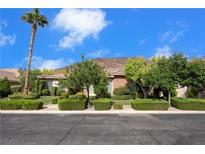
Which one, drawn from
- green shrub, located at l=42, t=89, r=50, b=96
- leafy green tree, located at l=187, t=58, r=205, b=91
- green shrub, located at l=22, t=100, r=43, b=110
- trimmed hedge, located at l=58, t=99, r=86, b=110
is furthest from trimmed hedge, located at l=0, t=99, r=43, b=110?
green shrub, located at l=42, t=89, r=50, b=96

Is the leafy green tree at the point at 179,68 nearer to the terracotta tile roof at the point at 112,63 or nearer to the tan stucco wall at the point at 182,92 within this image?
the tan stucco wall at the point at 182,92

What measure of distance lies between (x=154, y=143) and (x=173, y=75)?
15.3 metres

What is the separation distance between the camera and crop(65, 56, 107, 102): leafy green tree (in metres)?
24.8

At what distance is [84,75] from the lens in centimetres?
2478

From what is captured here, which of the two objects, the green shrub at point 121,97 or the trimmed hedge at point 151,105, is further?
the green shrub at point 121,97

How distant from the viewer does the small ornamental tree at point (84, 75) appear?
2484 cm

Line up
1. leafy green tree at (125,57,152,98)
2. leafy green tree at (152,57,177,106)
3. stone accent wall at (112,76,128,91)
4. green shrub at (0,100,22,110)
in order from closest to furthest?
green shrub at (0,100,22,110) → leafy green tree at (152,57,177,106) → leafy green tree at (125,57,152,98) → stone accent wall at (112,76,128,91)

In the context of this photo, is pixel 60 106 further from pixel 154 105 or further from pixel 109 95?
pixel 109 95

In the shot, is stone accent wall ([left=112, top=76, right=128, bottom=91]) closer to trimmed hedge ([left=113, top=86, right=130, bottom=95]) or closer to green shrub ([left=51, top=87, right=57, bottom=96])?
trimmed hedge ([left=113, top=86, right=130, bottom=95])

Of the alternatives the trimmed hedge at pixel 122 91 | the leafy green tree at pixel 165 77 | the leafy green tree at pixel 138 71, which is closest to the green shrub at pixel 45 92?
the trimmed hedge at pixel 122 91

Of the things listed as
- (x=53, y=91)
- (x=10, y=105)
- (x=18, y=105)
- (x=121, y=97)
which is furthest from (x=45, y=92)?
(x=10, y=105)

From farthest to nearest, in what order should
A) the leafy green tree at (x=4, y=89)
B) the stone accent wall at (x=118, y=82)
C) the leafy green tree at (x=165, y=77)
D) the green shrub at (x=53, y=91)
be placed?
1. the green shrub at (x=53, y=91)
2. the leafy green tree at (x=4, y=89)
3. the stone accent wall at (x=118, y=82)
4. the leafy green tree at (x=165, y=77)
